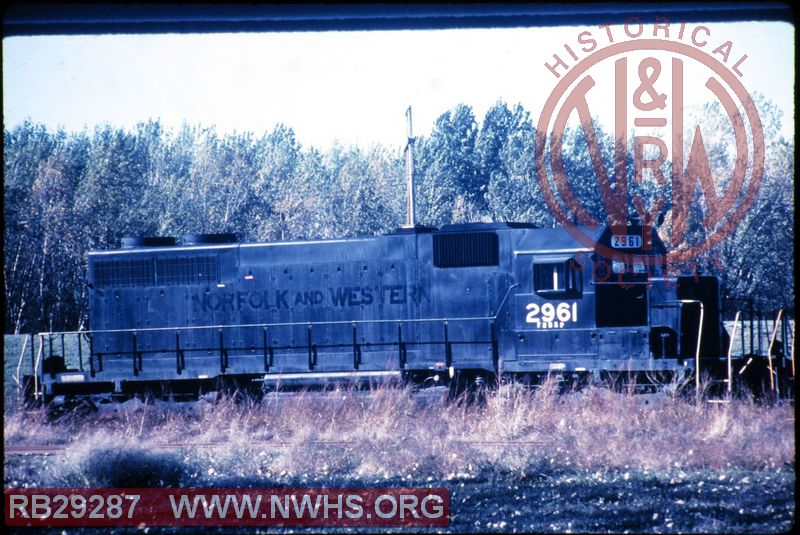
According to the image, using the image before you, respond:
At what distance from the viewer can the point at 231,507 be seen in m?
6.86

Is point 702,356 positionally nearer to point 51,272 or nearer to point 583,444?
point 583,444

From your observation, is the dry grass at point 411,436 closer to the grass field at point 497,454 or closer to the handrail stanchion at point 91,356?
the grass field at point 497,454

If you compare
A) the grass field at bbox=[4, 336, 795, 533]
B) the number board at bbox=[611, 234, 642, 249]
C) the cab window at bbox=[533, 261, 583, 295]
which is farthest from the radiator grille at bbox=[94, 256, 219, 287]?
the number board at bbox=[611, 234, 642, 249]

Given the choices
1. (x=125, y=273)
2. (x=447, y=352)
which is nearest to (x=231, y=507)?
(x=447, y=352)

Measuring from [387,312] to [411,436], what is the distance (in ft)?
11.4

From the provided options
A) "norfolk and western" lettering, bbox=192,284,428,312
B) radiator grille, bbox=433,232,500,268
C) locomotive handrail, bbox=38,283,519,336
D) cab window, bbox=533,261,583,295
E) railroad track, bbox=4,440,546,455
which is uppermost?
radiator grille, bbox=433,232,500,268

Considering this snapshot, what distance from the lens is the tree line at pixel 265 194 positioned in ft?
90.7

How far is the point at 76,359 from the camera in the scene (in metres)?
26.5

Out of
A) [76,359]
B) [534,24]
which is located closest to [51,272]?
[76,359]

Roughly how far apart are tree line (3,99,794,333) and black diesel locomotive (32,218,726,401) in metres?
16.9

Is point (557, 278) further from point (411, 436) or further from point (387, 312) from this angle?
point (411, 436)

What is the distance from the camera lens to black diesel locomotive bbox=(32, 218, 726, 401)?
11609mm

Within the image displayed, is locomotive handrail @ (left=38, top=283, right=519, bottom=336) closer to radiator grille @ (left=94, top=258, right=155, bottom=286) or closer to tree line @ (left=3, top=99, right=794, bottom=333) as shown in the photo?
radiator grille @ (left=94, top=258, right=155, bottom=286)

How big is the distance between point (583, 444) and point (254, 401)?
6.10 metres
